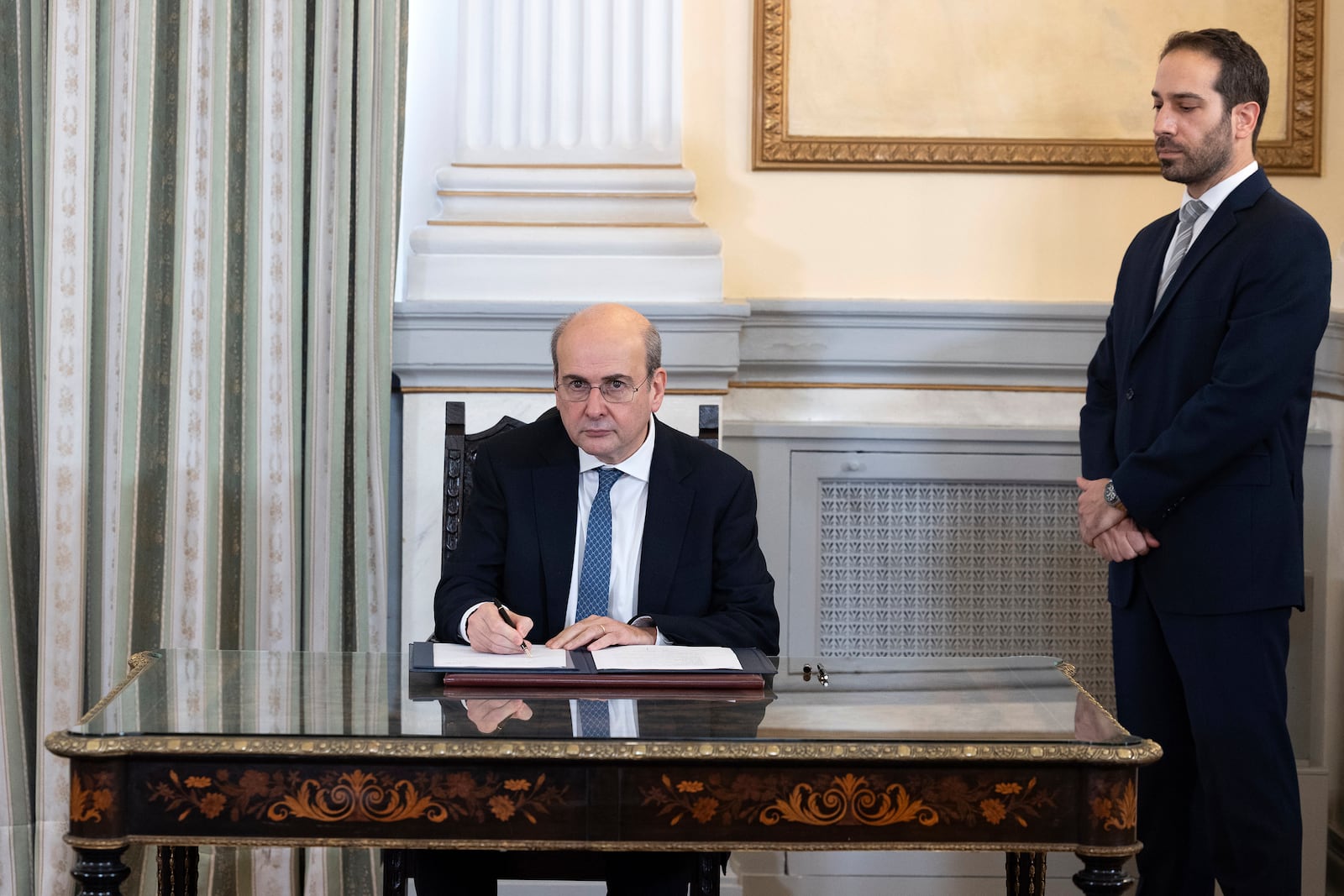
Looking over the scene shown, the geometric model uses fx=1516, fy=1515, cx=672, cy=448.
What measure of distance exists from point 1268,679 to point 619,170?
1.86 m

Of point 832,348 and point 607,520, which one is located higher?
point 832,348

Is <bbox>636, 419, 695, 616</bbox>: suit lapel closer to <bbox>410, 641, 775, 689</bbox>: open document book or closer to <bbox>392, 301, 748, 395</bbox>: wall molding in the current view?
<bbox>410, 641, 775, 689</bbox>: open document book

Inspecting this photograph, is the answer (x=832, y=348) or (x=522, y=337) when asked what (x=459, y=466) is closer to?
(x=522, y=337)

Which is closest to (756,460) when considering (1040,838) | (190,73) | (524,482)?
(524,482)

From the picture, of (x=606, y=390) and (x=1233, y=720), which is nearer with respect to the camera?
(x=606, y=390)

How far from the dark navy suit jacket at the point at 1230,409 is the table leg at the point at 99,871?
1.93m

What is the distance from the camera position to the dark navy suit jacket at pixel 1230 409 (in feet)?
9.41

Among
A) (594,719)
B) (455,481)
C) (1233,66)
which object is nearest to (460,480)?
(455,481)

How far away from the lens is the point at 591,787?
78.7 inches

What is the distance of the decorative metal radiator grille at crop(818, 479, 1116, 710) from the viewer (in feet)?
12.7

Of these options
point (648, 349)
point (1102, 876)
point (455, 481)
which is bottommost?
point (1102, 876)

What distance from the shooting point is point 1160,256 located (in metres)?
3.12

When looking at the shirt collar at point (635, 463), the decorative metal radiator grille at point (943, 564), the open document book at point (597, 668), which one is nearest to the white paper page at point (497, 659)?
the open document book at point (597, 668)

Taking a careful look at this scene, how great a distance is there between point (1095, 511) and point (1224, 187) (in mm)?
692
